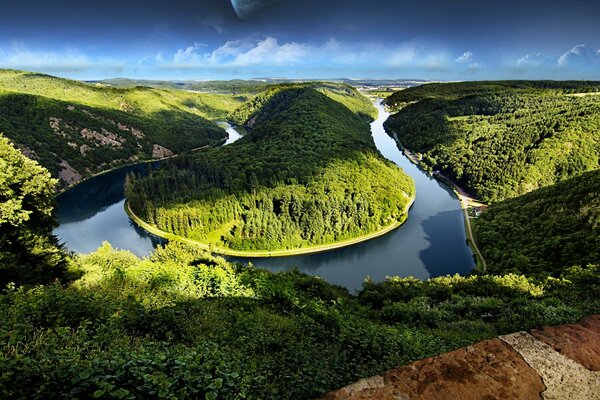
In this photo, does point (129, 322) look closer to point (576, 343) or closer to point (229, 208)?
point (576, 343)

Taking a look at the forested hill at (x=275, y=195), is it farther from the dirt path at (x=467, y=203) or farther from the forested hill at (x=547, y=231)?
the forested hill at (x=547, y=231)

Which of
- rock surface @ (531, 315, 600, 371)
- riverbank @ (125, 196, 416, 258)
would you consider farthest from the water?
rock surface @ (531, 315, 600, 371)

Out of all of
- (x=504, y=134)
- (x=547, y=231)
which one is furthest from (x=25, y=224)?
(x=504, y=134)

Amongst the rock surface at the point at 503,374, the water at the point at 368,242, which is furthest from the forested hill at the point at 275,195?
A: the rock surface at the point at 503,374

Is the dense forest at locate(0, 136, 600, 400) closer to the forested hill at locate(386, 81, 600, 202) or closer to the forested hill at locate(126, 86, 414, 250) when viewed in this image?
the forested hill at locate(126, 86, 414, 250)

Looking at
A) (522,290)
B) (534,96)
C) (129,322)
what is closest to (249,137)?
(522,290)

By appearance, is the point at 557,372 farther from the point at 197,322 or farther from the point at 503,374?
the point at 197,322
